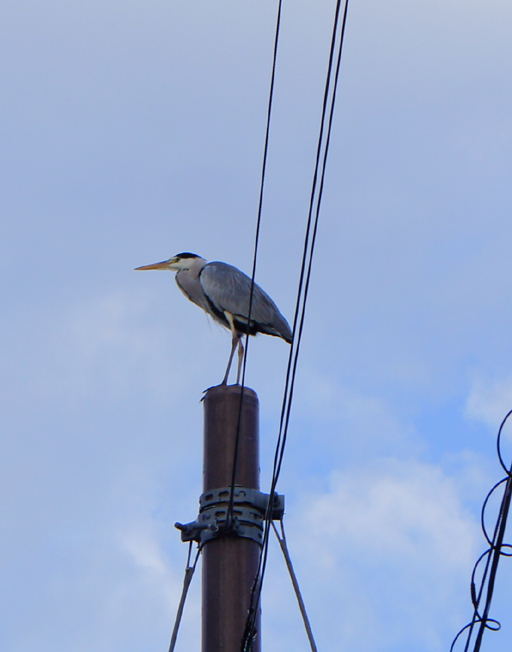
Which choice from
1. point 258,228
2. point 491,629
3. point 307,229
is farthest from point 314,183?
point 491,629

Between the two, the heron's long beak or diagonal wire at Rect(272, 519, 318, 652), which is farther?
the heron's long beak

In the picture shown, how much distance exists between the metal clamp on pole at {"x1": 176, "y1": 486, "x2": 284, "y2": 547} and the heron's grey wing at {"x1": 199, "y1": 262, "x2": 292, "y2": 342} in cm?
467

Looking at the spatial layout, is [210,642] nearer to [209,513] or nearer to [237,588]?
[237,588]

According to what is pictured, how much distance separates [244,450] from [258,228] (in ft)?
3.57

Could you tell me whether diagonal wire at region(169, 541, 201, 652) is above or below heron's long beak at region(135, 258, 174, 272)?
below

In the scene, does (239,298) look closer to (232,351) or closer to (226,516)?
(232,351)

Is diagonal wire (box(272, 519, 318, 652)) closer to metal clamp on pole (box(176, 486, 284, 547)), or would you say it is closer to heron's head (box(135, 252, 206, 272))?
metal clamp on pole (box(176, 486, 284, 547))

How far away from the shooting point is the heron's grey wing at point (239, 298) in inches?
380

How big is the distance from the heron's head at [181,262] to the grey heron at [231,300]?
0.01 metres

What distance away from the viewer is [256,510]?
485 centimetres

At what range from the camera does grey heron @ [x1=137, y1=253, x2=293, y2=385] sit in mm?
9680

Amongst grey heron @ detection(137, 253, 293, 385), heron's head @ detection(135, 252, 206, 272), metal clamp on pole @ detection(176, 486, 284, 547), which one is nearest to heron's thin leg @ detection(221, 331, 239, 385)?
grey heron @ detection(137, 253, 293, 385)

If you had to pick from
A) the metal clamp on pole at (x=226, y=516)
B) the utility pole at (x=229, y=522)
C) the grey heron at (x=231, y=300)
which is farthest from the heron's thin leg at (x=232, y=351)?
the metal clamp on pole at (x=226, y=516)

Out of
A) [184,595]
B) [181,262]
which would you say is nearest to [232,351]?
[181,262]
